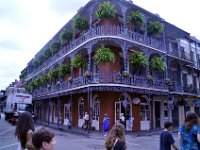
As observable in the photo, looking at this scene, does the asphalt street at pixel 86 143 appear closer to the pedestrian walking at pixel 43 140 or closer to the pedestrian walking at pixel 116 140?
the pedestrian walking at pixel 116 140

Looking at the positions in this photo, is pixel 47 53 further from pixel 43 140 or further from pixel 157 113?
pixel 43 140

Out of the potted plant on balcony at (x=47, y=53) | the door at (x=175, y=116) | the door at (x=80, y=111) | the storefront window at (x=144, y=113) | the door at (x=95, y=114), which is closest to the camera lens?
the door at (x=95, y=114)

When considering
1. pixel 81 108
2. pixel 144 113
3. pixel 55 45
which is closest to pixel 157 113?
pixel 144 113

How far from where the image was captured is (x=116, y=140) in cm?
438

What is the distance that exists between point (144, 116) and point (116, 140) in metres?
18.8

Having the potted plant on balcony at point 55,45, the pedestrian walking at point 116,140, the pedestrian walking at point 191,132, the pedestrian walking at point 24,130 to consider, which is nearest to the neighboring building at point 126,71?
the potted plant on balcony at point 55,45

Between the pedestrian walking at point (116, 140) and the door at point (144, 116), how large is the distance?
718 inches

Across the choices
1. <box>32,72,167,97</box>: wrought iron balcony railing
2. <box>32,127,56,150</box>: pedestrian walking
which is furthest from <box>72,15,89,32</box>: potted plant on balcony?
<box>32,127,56,150</box>: pedestrian walking

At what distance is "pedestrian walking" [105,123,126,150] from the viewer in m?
4.32

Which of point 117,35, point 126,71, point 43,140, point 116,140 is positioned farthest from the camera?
point 117,35

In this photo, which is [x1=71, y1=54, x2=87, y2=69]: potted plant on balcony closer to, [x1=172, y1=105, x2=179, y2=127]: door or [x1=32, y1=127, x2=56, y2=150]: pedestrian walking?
[x1=172, y1=105, x2=179, y2=127]: door

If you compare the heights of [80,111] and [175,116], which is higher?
[80,111]

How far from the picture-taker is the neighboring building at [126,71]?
64.0 ft

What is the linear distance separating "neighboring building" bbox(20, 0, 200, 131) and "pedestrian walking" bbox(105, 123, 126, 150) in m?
12.7
